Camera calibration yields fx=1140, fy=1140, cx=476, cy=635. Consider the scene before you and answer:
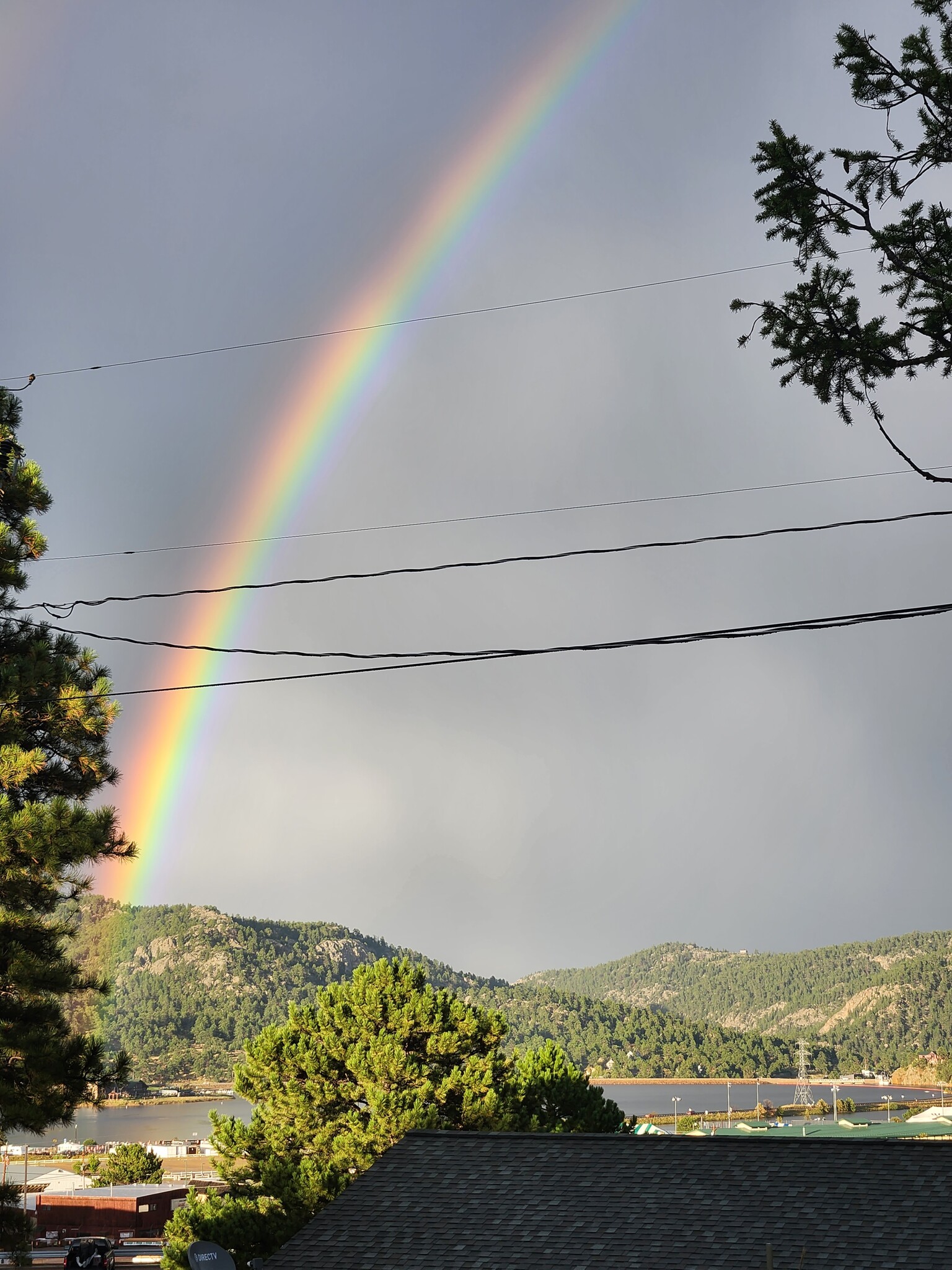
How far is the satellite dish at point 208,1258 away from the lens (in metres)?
17.0

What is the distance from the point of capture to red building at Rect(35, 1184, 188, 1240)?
66.4m

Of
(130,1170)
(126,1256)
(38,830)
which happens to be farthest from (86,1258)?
(130,1170)

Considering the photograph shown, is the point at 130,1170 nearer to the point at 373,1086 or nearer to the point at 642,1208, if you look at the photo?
the point at 373,1086

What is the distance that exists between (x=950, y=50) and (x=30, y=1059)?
15918mm

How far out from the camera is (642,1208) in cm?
1598

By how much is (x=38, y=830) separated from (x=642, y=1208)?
990 centimetres

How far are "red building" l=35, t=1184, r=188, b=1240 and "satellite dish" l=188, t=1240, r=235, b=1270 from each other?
56403 millimetres

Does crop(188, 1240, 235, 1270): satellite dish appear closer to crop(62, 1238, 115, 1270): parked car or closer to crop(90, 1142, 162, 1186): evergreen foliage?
crop(62, 1238, 115, 1270): parked car

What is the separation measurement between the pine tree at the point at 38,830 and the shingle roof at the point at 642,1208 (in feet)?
14.0

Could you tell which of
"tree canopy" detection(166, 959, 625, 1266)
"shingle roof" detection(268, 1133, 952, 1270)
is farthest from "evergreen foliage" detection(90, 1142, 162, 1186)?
"shingle roof" detection(268, 1133, 952, 1270)

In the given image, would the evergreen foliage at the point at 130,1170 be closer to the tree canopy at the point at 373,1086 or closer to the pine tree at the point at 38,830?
the tree canopy at the point at 373,1086

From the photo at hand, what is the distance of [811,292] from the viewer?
36.5ft

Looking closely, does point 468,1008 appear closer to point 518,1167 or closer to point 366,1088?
point 366,1088

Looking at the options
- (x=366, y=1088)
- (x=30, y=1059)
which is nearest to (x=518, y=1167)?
(x=30, y=1059)
